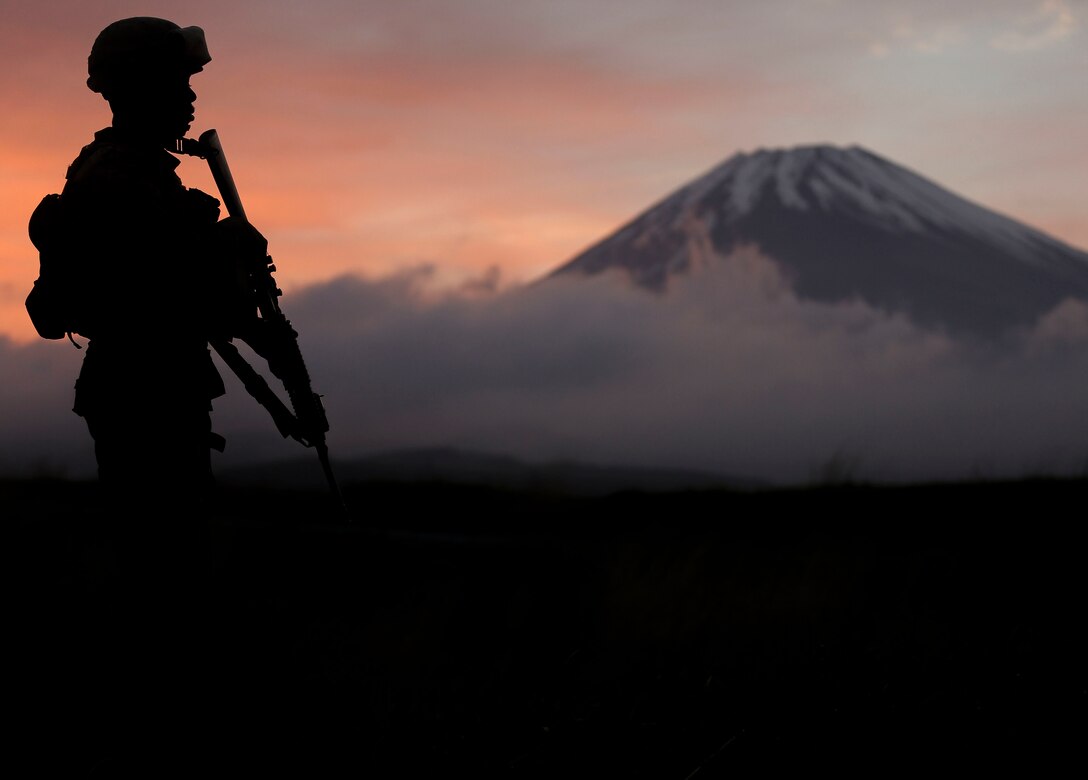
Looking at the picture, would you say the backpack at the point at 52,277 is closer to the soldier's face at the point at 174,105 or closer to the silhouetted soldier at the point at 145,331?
the silhouetted soldier at the point at 145,331

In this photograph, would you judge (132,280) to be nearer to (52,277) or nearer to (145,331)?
(145,331)

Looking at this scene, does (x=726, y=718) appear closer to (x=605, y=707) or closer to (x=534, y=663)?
(x=605, y=707)

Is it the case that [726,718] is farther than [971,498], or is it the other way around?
[971,498]

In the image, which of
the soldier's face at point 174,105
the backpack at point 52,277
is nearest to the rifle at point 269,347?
the soldier's face at point 174,105

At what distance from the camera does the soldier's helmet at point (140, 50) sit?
15.1ft

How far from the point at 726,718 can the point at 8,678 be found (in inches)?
137

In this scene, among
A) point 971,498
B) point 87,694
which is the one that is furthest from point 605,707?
point 971,498

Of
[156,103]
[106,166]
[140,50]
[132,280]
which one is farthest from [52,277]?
[140,50]

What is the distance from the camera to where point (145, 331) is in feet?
15.1

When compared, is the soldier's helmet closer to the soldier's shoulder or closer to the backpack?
the soldier's shoulder

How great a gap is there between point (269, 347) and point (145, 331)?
51cm

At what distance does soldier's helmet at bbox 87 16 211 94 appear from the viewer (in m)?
4.61

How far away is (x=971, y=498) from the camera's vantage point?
10.4 m

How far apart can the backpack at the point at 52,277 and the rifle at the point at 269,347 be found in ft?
1.73
